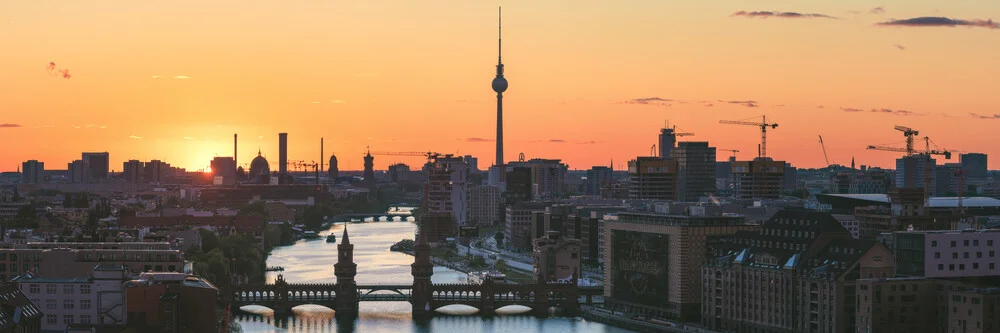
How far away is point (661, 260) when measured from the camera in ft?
220

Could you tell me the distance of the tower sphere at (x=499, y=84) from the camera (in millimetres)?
182500

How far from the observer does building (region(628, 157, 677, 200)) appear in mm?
130750

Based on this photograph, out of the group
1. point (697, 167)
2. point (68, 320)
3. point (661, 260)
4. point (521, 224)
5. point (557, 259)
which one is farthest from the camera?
point (697, 167)

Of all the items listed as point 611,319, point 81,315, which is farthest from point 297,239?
point 81,315

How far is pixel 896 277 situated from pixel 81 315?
81.7ft

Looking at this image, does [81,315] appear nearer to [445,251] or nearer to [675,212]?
[675,212]

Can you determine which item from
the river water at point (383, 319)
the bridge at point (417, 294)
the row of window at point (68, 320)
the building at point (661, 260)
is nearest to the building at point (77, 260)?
the row of window at point (68, 320)

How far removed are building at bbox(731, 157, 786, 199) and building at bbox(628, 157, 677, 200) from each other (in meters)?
5.89

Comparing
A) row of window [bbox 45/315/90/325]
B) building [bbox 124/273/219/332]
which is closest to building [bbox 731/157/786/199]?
row of window [bbox 45/315/90/325]

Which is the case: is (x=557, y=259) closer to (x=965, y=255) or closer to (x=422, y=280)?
(x=422, y=280)

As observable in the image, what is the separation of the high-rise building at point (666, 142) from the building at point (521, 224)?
135 ft

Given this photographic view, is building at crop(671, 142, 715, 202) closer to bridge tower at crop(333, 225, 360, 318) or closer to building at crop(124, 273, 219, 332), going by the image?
bridge tower at crop(333, 225, 360, 318)

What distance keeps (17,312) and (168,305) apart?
156 inches

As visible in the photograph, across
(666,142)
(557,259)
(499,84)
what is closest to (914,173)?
(666,142)
